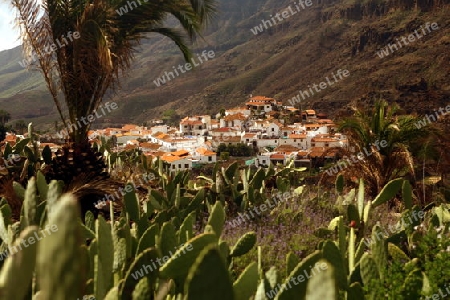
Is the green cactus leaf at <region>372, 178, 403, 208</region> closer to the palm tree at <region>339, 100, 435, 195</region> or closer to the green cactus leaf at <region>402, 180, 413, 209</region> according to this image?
the green cactus leaf at <region>402, 180, 413, 209</region>

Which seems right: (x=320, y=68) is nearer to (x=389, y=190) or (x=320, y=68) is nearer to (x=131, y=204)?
A: (x=389, y=190)

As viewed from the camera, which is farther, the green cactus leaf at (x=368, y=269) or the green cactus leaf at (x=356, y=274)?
the green cactus leaf at (x=356, y=274)

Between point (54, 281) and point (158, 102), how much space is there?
92.4 metres

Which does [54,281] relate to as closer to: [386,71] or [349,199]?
[349,199]

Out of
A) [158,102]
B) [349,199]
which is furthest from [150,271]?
[158,102]

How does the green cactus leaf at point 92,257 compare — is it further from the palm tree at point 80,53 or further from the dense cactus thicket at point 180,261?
the palm tree at point 80,53

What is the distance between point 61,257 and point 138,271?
72 centimetres

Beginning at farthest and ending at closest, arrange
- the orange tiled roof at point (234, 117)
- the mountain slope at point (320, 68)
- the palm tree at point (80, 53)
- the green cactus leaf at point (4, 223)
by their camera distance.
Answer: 1. the orange tiled roof at point (234, 117)
2. the mountain slope at point (320, 68)
3. the palm tree at point (80, 53)
4. the green cactus leaf at point (4, 223)

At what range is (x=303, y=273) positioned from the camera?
1.32 meters

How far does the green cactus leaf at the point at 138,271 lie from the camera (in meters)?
1.35

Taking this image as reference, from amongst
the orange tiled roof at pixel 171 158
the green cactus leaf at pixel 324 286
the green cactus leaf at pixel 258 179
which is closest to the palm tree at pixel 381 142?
the green cactus leaf at pixel 258 179

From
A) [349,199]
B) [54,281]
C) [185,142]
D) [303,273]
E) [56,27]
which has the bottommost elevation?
[185,142]

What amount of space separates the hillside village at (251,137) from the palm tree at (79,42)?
76.0 ft

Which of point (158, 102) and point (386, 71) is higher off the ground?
point (158, 102)
